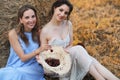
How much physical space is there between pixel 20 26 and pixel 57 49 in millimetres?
536

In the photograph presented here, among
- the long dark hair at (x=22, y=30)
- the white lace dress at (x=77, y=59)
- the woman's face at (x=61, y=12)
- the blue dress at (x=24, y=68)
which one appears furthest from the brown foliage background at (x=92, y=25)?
the woman's face at (x=61, y=12)

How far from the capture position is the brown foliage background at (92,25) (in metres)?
5.19

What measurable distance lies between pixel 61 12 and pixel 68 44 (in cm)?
42

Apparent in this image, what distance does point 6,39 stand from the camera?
5293mm

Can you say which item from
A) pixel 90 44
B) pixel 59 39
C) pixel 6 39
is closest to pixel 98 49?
pixel 90 44

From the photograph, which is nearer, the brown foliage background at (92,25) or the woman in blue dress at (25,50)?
the woman in blue dress at (25,50)

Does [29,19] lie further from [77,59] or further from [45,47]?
[77,59]

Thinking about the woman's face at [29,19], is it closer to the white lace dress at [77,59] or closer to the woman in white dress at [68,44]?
the woman in white dress at [68,44]

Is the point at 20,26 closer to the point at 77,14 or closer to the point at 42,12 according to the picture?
the point at 42,12

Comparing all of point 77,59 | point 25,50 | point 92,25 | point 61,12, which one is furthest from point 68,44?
point 92,25

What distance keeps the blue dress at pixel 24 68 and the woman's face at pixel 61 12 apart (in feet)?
1.32

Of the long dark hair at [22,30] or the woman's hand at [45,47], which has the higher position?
the long dark hair at [22,30]

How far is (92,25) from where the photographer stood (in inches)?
225

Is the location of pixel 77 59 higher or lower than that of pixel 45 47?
lower
